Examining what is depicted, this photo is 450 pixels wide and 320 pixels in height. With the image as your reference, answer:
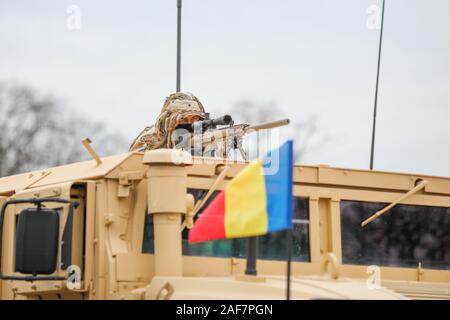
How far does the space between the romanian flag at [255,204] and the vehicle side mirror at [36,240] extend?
105 cm

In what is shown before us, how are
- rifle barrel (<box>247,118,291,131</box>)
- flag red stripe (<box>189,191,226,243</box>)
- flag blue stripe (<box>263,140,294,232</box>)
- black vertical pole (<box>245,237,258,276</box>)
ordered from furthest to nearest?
1. rifle barrel (<box>247,118,291,131</box>)
2. black vertical pole (<box>245,237,258,276</box>)
3. flag red stripe (<box>189,191,226,243</box>)
4. flag blue stripe (<box>263,140,294,232</box>)

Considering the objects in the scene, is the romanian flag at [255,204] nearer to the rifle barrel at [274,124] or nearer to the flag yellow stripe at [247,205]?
the flag yellow stripe at [247,205]

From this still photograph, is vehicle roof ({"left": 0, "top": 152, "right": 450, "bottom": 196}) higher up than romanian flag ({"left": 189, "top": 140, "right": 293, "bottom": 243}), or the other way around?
vehicle roof ({"left": 0, "top": 152, "right": 450, "bottom": 196})

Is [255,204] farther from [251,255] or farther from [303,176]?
[303,176]

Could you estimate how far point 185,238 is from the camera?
31.7 ft

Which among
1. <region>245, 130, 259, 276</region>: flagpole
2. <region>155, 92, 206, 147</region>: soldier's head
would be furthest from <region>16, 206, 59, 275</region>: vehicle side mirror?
<region>155, 92, 206, 147</region>: soldier's head

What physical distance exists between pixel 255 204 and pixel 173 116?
13.0 ft

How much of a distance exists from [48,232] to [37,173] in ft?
6.78

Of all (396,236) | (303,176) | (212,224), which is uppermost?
(303,176)

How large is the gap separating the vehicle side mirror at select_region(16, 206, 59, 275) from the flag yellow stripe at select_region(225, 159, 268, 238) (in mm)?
1357

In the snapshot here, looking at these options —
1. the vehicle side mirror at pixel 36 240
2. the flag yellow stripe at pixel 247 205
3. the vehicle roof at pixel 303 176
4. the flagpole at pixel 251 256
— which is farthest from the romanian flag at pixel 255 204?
the vehicle roof at pixel 303 176

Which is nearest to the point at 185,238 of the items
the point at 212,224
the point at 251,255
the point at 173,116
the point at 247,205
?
the point at 251,255

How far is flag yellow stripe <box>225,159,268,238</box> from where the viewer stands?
8328 millimetres

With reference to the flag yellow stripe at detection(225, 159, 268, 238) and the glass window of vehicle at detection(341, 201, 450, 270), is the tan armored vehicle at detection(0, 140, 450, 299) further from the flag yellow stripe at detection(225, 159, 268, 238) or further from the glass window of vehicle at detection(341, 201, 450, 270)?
the flag yellow stripe at detection(225, 159, 268, 238)
